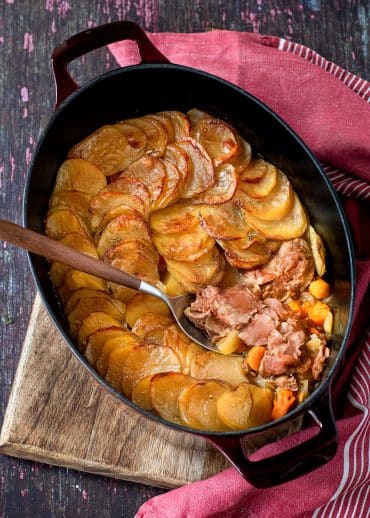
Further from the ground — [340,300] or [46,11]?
[46,11]

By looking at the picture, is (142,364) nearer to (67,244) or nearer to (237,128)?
(67,244)

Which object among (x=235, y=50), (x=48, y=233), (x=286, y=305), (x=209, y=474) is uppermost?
(x=235, y=50)

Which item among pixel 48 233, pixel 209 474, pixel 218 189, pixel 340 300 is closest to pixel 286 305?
pixel 340 300

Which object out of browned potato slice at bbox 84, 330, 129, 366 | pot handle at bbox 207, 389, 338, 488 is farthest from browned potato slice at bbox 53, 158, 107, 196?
pot handle at bbox 207, 389, 338, 488

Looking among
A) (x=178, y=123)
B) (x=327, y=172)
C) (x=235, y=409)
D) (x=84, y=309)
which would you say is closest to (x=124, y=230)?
(x=84, y=309)

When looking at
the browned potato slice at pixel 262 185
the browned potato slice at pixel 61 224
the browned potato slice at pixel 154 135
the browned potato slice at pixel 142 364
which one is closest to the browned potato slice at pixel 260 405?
the browned potato slice at pixel 142 364

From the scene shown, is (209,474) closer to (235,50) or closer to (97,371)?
(97,371)

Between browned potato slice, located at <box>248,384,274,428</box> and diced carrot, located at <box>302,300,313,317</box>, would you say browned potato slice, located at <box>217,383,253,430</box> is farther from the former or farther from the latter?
diced carrot, located at <box>302,300,313,317</box>
